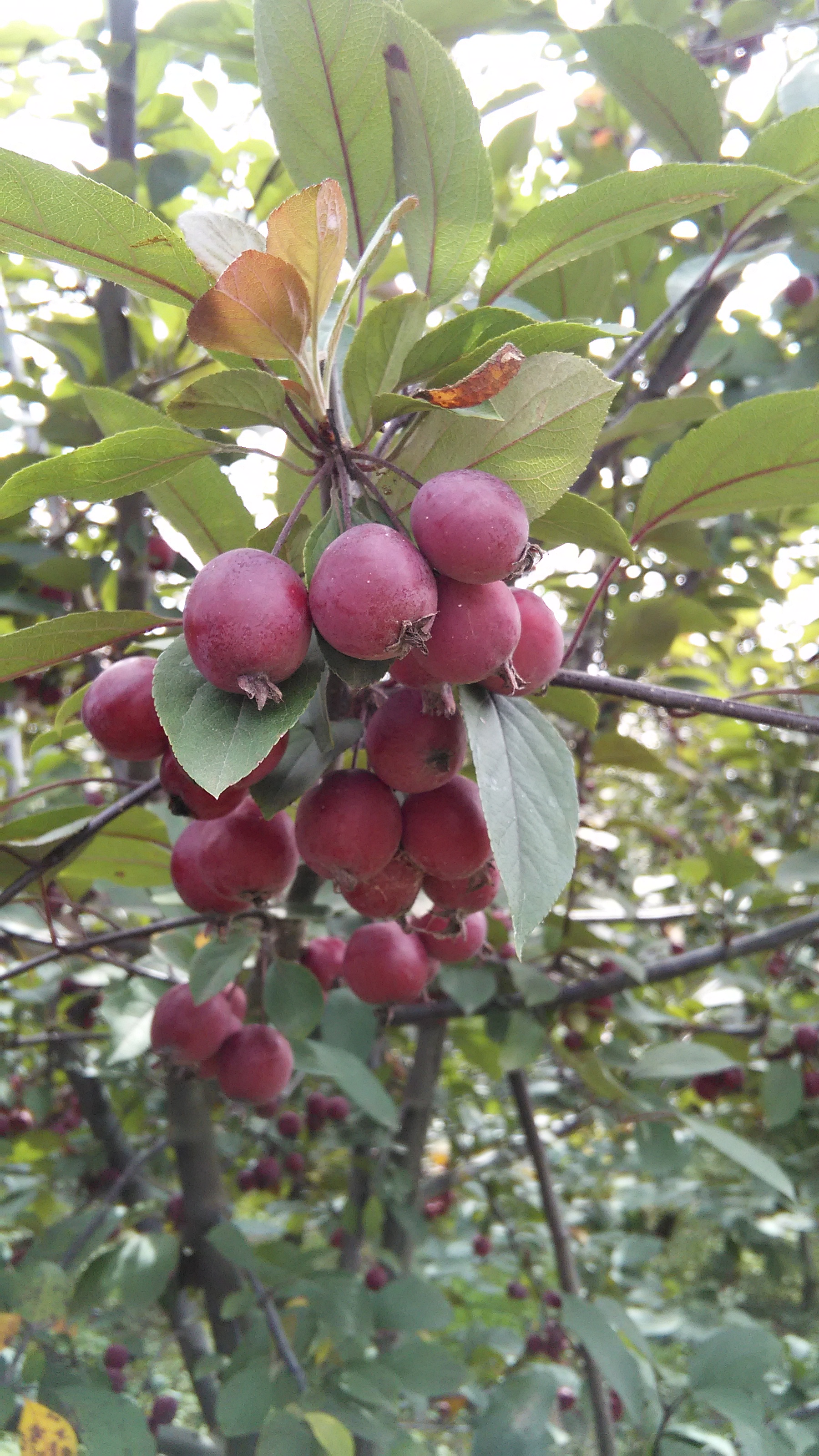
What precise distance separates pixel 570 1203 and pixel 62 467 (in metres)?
3.29

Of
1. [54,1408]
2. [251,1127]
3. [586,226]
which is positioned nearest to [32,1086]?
[251,1127]

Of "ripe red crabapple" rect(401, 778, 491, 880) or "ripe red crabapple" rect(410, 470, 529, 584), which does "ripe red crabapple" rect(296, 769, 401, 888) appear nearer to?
"ripe red crabapple" rect(401, 778, 491, 880)

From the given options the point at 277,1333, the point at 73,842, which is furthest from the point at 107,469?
the point at 277,1333

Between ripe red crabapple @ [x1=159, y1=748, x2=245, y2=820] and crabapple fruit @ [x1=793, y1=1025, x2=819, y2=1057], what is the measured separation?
199cm

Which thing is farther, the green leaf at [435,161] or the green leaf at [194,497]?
the green leaf at [194,497]

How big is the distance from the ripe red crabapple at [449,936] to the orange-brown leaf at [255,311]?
617mm

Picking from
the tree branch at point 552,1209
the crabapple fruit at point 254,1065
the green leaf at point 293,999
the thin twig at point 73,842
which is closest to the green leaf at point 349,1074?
the crabapple fruit at point 254,1065

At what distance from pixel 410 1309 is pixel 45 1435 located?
754 mm

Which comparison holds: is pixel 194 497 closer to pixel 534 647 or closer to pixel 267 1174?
pixel 534 647

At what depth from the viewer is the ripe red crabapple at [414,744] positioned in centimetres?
78

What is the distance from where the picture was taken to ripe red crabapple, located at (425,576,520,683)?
660mm

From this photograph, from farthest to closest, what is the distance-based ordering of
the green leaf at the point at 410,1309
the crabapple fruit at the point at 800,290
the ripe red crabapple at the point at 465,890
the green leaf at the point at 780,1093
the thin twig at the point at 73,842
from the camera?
the crabapple fruit at the point at 800,290
the green leaf at the point at 780,1093
the green leaf at the point at 410,1309
the thin twig at the point at 73,842
the ripe red crabapple at the point at 465,890

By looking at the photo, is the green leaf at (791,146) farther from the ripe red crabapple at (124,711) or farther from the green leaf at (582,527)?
the ripe red crabapple at (124,711)

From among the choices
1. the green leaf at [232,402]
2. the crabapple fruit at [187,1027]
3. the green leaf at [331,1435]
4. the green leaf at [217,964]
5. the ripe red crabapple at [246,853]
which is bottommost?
the green leaf at [331,1435]
